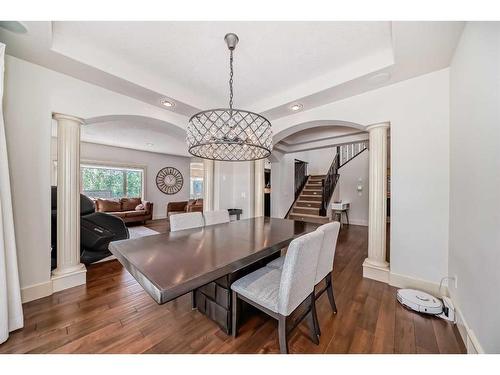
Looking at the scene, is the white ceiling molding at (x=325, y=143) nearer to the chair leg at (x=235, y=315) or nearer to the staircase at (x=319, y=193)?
the staircase at (x=319, y=193)

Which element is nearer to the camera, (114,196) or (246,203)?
(246,203)

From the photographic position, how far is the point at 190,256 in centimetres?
123

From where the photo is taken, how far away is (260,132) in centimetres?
173

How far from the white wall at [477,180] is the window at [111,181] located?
25.0 feet

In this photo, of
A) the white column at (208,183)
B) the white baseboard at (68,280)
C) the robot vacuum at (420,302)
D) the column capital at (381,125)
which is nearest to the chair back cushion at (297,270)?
the robot vacuum at (420,302)

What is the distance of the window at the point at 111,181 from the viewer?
5910mm

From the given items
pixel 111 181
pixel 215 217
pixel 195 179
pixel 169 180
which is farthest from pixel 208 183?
pixel 195 179

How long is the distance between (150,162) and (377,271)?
23.8 ft

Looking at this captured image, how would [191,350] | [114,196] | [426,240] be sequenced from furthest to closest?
[114,196] → [426,240] → [191,350]

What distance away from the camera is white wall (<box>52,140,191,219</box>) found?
5852 millimetres

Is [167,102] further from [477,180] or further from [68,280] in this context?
[477,180]
